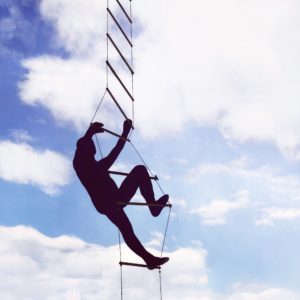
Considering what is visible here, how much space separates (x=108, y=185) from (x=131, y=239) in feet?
4.10

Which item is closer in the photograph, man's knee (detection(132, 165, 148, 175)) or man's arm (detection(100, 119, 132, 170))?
man's arm (detection(100, 119, 132, 170))

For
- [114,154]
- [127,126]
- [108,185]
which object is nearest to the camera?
[114,154]

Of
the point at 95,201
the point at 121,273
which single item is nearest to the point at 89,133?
the point at 95,201

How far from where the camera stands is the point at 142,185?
36.0ft

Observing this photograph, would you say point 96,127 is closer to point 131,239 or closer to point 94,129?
point 94,129

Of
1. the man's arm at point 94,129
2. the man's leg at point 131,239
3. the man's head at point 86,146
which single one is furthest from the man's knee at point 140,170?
the man's arm at point 94,129

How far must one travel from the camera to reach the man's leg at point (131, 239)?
1064 centimetres

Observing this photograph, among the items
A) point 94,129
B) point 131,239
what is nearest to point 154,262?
point 131,239

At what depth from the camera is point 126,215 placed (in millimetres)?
10750

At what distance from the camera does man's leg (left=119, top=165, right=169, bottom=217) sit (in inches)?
426

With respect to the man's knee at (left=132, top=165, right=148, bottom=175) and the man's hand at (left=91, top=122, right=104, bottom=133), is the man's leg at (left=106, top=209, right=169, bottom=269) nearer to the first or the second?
the man's knee at (left=132, top=165, right=148, bottom=175)

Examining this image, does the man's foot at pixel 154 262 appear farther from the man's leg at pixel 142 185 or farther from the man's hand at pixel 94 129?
the man's hand at pixel 94 129

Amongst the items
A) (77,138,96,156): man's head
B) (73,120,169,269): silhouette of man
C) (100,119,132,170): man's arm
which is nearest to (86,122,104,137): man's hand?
(73,120,169,269): silhouette of man

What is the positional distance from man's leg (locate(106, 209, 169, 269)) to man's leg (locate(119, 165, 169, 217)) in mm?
454
